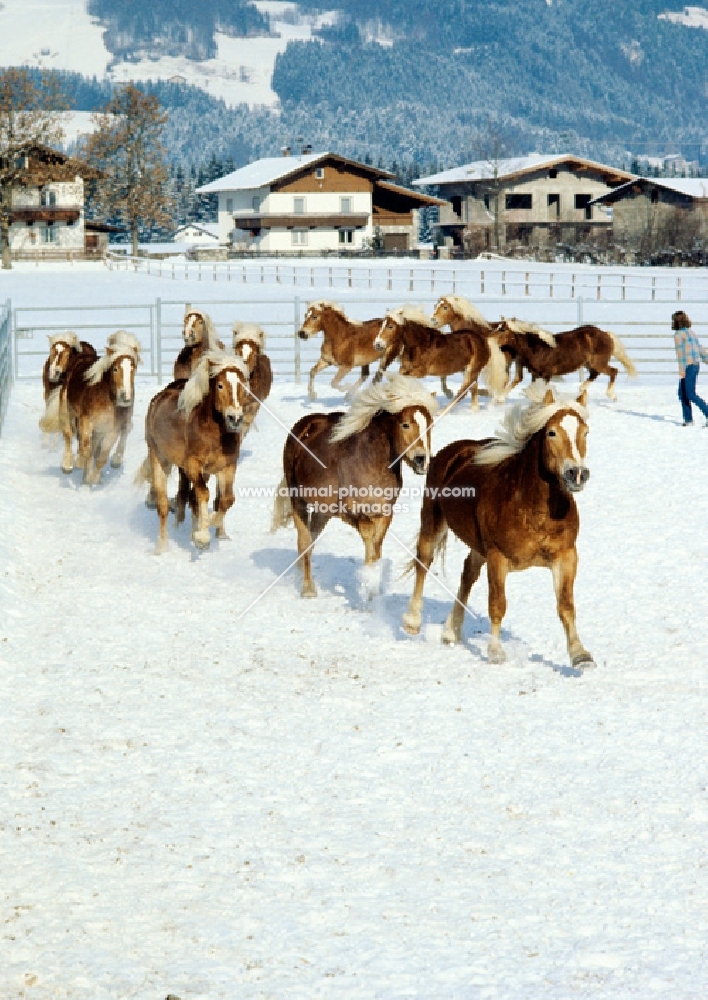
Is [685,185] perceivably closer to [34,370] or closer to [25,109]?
[25,109]

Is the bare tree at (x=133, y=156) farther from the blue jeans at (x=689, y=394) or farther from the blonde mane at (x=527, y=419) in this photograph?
the blonde mane at (x=527, y=419)

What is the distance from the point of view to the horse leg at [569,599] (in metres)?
7.93

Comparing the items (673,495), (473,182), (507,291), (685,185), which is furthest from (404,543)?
(473,182)

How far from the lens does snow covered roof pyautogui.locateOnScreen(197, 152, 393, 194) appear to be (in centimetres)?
8456

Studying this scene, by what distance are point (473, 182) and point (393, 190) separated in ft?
18.0

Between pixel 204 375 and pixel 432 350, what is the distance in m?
7.71

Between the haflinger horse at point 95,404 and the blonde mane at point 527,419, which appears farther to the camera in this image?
the haflinger horse at point 95,404

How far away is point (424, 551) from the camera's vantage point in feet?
30.1

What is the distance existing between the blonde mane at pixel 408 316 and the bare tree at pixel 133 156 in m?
64.4

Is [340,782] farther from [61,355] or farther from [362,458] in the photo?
[61,355]

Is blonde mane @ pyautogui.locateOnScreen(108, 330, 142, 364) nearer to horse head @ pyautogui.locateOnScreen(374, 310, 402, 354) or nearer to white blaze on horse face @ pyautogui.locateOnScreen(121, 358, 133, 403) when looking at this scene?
white blaze on horse face @ pyautogui.locateOnScreen(121, 358, 133, 403)

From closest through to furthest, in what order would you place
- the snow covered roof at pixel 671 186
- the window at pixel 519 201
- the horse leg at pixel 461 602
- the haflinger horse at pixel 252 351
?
the horse leg at pixel 461 602 < the haflinger horse at pixel 252 351 < the snow covered roof at pixel 671 186 < the window at pixel 519 201

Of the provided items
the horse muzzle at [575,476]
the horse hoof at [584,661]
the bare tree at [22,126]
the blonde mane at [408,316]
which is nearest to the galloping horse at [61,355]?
the blonde mane at [408,316]

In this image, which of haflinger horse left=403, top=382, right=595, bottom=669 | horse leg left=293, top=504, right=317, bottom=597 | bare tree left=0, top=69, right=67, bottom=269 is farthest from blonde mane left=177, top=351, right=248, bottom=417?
bare tree left=0, top=69, right=67, bottom=269
